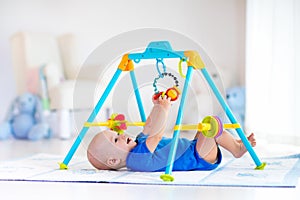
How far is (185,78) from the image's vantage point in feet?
5.48

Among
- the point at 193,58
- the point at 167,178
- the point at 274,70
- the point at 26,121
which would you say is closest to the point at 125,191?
the point at 167,178

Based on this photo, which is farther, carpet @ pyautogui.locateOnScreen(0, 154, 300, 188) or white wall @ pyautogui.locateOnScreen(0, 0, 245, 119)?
white wall @ pyautogui.locateOnScreen(0, 0, 245, 119)

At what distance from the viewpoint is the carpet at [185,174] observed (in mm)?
1514

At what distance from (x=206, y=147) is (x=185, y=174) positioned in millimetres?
107

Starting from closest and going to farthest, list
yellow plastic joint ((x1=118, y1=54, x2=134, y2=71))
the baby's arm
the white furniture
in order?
the baby's arm < yellow plastic joint ((x1=118, y1=54, x2=134, y2=71)) < the white furniture

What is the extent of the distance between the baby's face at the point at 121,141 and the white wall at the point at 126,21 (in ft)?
7.58

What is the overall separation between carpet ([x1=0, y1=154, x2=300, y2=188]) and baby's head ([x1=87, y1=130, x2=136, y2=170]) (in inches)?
1.5

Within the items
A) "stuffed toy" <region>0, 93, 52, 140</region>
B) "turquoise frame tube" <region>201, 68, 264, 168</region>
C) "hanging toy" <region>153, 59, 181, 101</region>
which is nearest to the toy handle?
"hanging toy" <region>153, 59, 181, 101</region>

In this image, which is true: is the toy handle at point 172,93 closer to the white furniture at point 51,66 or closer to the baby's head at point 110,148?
the baby's head at point 110,148

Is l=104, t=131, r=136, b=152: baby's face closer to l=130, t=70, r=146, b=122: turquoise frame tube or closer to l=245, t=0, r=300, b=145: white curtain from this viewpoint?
l=130, t=70, r=146, b=122: turquoise frame tube

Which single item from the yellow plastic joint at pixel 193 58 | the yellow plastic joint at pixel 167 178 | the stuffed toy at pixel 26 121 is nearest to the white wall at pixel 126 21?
the stuffed toy at pixel 26 121

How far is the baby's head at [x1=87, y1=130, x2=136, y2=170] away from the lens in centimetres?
167

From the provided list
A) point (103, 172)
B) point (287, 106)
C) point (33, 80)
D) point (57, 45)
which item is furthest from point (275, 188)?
point (57, 45)

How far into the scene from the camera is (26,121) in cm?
349
